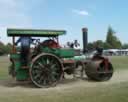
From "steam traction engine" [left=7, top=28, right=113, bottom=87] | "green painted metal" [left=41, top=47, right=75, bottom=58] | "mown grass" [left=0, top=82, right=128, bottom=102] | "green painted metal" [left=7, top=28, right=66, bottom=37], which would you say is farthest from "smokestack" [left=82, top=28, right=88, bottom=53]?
"mown grass" [left=0, top=82, right=128, bottom=102]

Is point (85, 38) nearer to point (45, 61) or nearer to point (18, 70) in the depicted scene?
point (45, 61)

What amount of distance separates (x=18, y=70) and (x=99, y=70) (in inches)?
137

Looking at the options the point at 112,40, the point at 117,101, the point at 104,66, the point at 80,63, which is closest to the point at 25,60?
the point at 80,63

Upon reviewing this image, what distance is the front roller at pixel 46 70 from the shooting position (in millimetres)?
12445

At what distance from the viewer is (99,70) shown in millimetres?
14016

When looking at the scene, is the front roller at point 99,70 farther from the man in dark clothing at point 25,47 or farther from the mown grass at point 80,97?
the mown grass at point 80,97

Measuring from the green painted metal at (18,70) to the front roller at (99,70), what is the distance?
2.80 m

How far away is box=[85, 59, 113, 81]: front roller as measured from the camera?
13.9 metres

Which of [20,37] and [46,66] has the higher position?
[20,37]

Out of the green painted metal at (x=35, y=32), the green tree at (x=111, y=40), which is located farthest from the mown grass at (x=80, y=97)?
the green tree at (x=111, y=40)

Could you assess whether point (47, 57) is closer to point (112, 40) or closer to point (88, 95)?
point (88, 95)

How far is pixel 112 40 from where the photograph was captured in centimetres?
11300

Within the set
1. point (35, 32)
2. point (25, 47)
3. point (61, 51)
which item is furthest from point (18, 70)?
point (61, 51)

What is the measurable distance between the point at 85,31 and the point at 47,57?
259 cm
